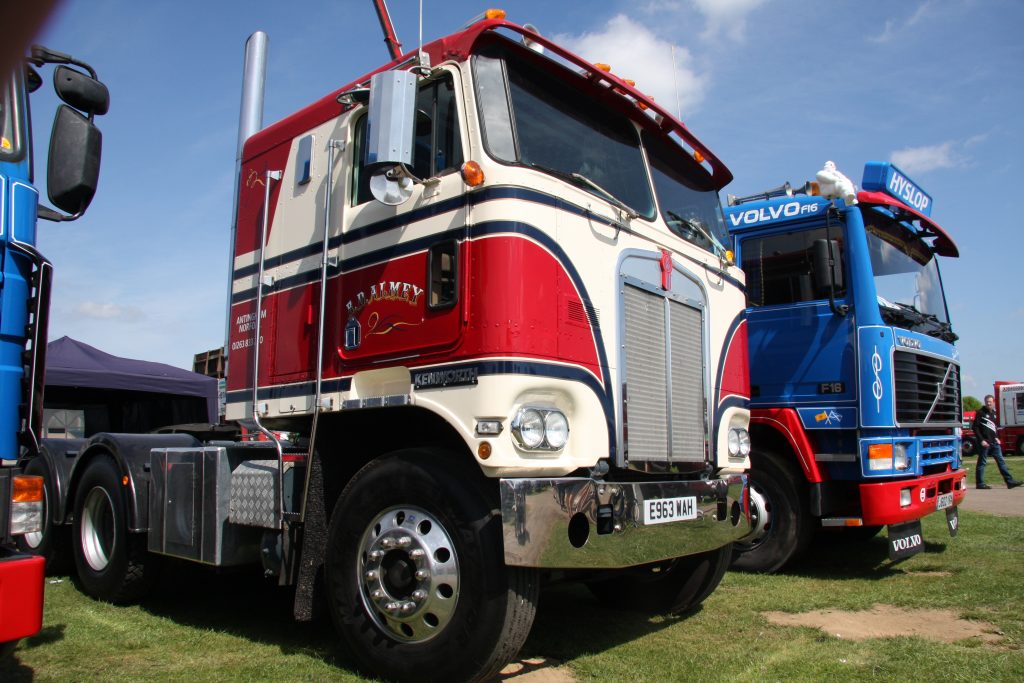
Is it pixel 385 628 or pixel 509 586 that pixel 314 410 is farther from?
pixel 509 586

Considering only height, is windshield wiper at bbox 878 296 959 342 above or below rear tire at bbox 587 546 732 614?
above

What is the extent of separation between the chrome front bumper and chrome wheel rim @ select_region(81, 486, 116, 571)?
12.8ft

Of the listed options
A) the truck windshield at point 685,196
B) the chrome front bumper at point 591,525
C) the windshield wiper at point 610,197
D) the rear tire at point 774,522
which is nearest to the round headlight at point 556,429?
the chrome front bumper at point 591,525

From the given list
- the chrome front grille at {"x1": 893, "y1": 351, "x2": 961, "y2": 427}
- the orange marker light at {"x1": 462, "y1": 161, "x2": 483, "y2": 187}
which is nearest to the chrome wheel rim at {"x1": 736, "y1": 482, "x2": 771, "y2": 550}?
the chrome front grille at {"x1": 893, "y1": 351, "x2": 961, "y2": 427}

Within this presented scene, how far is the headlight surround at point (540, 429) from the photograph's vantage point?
3602mm

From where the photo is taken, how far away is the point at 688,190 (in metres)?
5.55

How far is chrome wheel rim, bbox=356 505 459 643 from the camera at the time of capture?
367 centimetres

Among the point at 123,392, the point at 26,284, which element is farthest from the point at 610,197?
the point at 123,392

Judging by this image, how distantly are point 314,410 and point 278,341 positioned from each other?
68cm

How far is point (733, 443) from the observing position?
5223 mm

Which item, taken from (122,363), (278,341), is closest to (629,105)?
(278,341)

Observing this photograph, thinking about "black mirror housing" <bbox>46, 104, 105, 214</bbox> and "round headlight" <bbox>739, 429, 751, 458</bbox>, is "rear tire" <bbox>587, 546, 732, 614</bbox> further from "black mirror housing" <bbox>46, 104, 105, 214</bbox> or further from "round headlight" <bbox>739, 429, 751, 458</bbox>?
"black mirror housing" <bbox>46, 104, 105, 214</bbox>

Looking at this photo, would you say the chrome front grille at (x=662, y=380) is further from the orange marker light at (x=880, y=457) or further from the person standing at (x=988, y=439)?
the person standing at (x=988, y=439)

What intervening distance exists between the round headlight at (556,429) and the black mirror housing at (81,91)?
2600 mm
